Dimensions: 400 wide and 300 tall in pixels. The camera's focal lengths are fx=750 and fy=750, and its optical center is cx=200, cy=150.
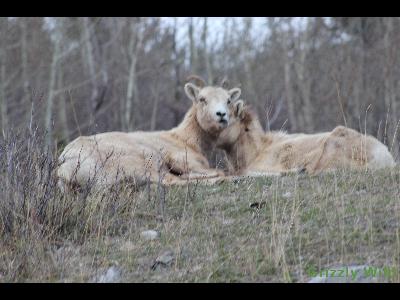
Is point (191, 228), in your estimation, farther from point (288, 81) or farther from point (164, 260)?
point (288, 81)

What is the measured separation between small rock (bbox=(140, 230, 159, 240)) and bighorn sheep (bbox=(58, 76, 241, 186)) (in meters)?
1.28

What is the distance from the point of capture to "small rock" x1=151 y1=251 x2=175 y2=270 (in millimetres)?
6691

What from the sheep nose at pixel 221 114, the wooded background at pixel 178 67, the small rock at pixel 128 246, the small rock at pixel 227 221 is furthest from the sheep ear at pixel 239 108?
the wooded background at pixel 178 67

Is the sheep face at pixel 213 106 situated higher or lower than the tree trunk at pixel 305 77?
higher

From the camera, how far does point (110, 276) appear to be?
651 centimetres

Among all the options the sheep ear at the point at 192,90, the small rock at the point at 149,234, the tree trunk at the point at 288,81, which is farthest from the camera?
the tree trunk at the point at 288,81

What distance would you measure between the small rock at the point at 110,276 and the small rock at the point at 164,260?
32cm

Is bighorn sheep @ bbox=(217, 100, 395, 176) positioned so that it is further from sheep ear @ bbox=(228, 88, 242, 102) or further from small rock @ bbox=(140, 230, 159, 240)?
small rock @ bbox=(140, 230, 159, 240)

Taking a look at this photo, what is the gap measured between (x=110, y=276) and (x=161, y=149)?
3.36 metres

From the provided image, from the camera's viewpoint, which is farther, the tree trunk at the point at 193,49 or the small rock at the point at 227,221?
the tree trunk at the point at 193,49

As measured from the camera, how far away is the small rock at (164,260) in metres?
6.69

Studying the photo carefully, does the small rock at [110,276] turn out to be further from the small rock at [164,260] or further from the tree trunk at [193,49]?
the tree trunk at [193,49]

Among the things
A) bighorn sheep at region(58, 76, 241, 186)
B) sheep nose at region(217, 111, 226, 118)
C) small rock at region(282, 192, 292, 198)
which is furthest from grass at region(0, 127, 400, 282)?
sheep nose at region(217, 111, 226, 118)

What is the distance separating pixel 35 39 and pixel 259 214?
22.9 m
